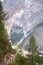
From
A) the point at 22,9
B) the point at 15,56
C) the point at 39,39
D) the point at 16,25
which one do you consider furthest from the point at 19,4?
the point at 15,56

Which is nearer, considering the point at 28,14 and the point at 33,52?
the point at 33,52

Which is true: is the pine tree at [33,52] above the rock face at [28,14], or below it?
below

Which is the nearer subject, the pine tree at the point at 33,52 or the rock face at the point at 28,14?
the pine tree at the point at 33,52

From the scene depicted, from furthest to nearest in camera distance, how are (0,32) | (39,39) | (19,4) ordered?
(19,4) < (39,39) < (0,32)

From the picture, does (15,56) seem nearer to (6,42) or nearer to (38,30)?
(6,42)

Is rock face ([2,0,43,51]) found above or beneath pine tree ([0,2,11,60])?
above

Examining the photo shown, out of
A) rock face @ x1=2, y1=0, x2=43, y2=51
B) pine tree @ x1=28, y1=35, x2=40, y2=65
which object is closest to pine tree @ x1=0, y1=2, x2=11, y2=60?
pine tree @ x1=28, y1=35, x2=40, y2=65

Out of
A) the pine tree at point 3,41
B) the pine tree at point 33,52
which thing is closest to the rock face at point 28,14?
the pine tree at point 33,52

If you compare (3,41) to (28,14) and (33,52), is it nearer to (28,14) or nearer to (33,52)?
(33,52)

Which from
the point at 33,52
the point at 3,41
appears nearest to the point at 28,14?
the point at 33,52

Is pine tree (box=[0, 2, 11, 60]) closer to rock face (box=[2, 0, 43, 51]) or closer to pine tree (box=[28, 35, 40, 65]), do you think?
pine tree (box=[28, 35, 40, 65])

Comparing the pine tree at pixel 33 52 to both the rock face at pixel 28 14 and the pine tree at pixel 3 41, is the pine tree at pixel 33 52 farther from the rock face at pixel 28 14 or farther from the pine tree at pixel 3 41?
the rock face at pixel 28 14
